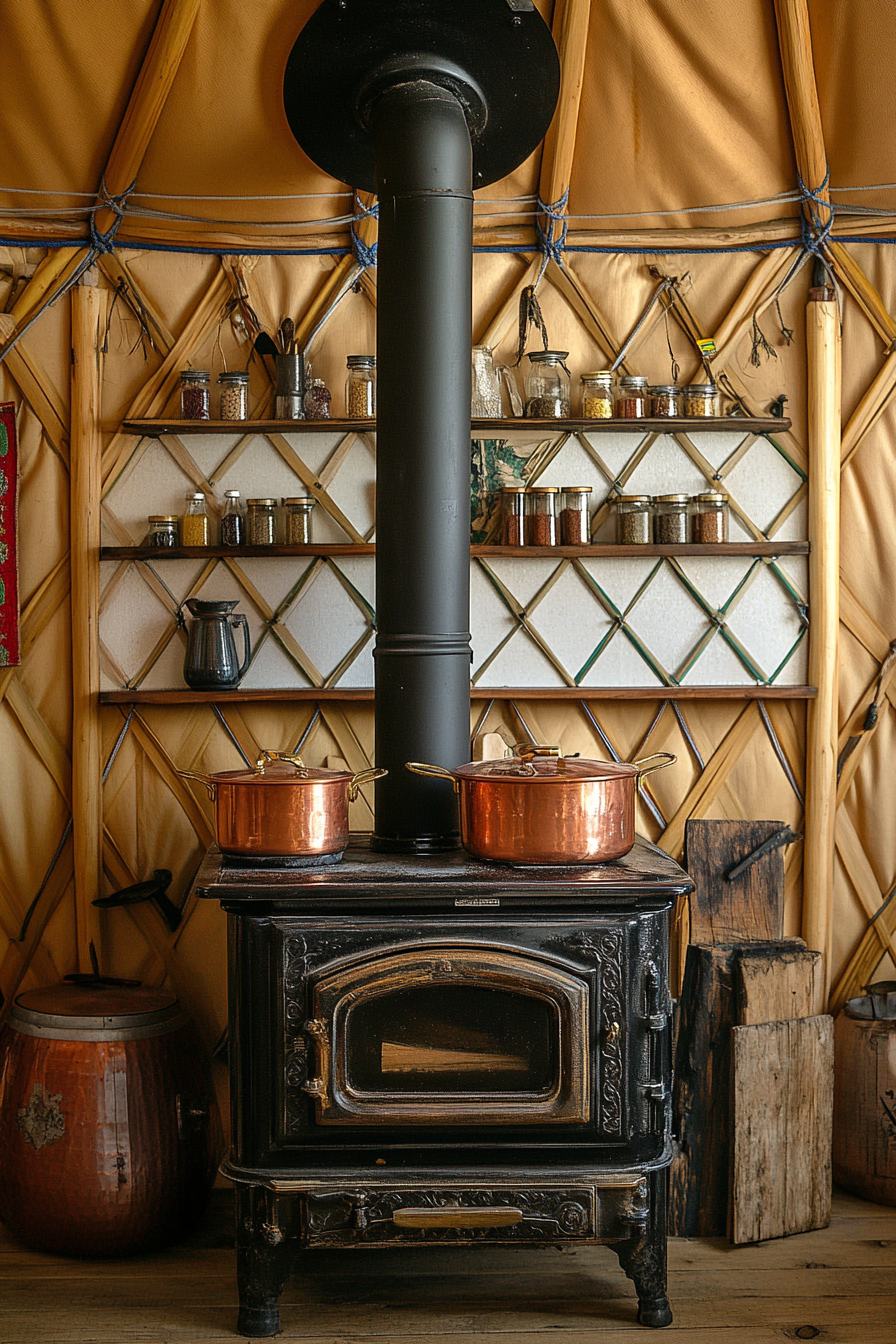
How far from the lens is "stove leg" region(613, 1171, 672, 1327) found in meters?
2.05

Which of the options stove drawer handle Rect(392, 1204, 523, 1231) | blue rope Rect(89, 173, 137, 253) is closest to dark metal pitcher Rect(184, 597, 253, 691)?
blue rope Rect(89, 173, 137, 253)

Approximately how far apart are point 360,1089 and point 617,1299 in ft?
2.29

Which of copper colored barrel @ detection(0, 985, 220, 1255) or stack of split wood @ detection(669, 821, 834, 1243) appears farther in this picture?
stack of split wood @ detection(669, 821, 834, 1243)

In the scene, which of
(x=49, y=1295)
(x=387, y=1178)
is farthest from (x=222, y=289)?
(x=49, y=1295)

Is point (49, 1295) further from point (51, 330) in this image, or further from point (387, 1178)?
point (51, 330)

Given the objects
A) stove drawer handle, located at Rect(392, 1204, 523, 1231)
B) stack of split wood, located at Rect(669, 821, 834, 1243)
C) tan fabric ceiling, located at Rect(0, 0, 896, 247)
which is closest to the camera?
stove drawer handle, located at Rect(392, 1204, 523, 1231)

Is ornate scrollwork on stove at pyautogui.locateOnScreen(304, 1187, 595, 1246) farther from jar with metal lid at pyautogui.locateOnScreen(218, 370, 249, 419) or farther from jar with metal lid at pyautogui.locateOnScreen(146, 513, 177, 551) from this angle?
jar with metal lid at pyautogui.locateOnScreen(218, 370, 249, 419)

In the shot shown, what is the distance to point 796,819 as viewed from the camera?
288cm

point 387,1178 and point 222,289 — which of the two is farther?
point 222,289

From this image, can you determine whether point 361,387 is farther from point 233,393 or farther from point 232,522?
point 232,522

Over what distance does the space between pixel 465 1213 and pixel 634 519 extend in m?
1.65

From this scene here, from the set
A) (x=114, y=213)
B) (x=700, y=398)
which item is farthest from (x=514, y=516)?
(x=114, y=213)

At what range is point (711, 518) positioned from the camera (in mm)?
2801

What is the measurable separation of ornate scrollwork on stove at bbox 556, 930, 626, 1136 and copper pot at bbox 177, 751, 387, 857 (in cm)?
50
